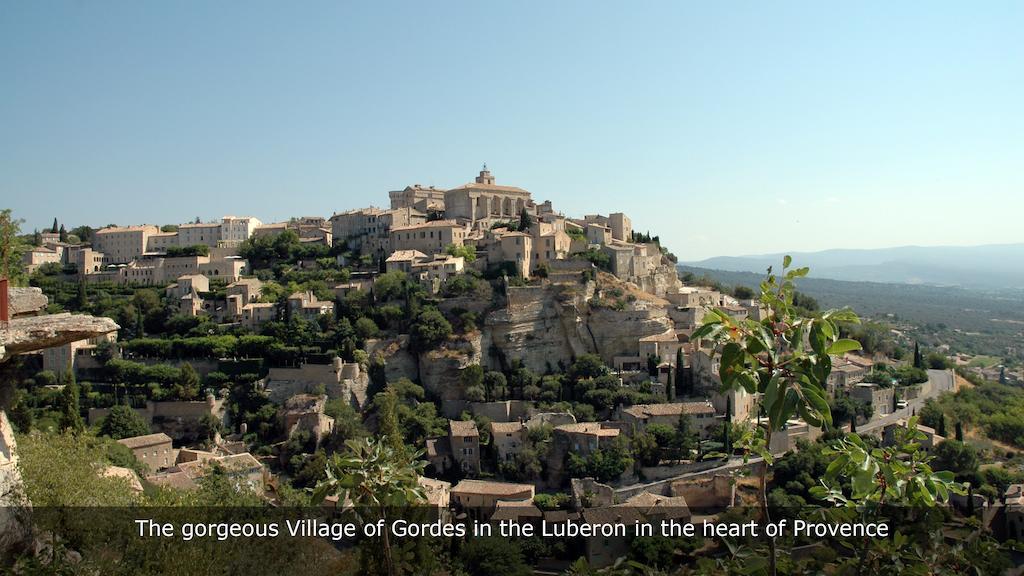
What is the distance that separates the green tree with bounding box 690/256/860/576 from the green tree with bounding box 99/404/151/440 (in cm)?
3536

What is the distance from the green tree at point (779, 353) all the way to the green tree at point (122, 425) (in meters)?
35.4

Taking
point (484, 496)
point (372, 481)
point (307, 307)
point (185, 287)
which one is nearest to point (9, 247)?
point (372, 481)

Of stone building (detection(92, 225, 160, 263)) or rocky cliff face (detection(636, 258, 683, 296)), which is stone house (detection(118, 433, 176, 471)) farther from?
stone building (detection(92, 225, 160, 263))

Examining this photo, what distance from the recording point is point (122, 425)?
33.8m

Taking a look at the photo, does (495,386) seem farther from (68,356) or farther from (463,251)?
(68,356)

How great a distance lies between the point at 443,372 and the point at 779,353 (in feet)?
115

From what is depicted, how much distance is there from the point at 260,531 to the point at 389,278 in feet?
101

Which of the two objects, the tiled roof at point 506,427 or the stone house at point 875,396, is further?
the stone house at point 875,396

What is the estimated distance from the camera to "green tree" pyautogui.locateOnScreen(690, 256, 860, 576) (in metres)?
4.08

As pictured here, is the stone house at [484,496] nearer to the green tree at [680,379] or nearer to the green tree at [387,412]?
the green tree at [387,412]

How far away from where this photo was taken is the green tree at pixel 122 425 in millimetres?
33531

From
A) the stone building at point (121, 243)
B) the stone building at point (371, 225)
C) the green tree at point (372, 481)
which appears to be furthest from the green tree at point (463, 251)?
the green tree at point (372, 481)

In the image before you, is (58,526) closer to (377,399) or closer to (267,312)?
(377,399)

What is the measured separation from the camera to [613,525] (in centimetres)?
2500
